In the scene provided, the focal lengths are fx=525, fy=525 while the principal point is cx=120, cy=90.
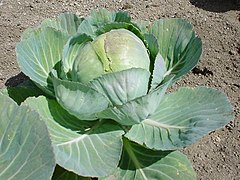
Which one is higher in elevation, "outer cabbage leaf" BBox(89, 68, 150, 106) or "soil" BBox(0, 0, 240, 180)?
"outer cabbage leaf" BBox(89, 68, 150, 106)

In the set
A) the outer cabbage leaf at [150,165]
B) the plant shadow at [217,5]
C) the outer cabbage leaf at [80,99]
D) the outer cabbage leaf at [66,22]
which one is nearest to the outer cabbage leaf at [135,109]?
the outer cabbage leaf at [80,99]

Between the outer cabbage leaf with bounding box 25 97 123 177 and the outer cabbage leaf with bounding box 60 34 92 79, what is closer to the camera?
the outer cabbage leaf with bounding box 25 97 123 177

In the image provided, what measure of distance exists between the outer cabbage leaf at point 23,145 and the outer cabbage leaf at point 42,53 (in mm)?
422

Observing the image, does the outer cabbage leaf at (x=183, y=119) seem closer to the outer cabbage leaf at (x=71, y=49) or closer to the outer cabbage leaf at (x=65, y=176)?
the outer cabbage leaf at (x=65, y=176)

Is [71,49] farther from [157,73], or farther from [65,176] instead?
[65,176]

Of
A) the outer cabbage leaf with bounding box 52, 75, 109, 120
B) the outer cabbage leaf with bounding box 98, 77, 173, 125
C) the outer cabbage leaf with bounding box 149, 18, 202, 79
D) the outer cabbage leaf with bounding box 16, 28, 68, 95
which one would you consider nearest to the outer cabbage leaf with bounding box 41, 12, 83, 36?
the outer cabbage leaf with bounding box 16, 28, 68, 95

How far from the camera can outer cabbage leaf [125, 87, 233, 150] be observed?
1.99m

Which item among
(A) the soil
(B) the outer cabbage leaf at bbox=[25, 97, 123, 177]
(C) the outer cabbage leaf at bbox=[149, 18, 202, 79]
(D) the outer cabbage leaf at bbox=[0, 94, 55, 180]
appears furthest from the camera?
(A) the soil

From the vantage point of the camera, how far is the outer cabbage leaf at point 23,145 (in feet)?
5.42

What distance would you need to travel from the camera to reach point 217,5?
138 inches

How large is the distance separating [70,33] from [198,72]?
827mm

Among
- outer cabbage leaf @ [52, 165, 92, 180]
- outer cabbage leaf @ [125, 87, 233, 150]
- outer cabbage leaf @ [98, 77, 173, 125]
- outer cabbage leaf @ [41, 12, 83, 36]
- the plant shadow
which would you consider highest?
outer cabbage leaf @ [41, 12, 83, 36]

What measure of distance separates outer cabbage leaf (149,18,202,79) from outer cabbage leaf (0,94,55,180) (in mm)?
751

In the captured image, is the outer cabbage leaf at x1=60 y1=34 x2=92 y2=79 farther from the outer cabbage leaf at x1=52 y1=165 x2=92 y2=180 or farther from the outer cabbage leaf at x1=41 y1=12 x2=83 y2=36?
the outer cabbage leaf at x1=52 y1=165 x2=92 y2=180
